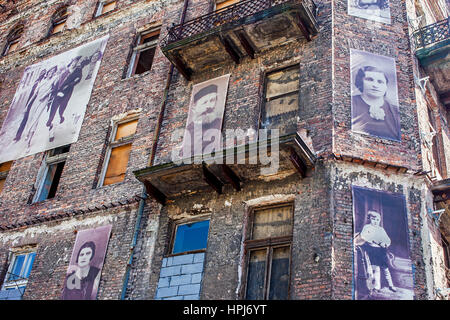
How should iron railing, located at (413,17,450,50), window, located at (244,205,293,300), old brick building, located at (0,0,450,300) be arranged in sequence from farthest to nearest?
iron railing, located at (413,17,450,50) → old brick building, located at (0,0,450,300) → window, located at (244,205,293,300)

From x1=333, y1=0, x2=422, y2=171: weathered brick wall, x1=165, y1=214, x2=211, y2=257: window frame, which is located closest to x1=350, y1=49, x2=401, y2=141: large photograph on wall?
x1=333, y1=0, x2=422, y2=171: weathered brick wall

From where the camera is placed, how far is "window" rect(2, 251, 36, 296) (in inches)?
561

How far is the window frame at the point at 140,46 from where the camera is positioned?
56.5 feet

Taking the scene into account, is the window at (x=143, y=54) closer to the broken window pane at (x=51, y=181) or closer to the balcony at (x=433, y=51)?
the broken window pane at (x=51, y=181)

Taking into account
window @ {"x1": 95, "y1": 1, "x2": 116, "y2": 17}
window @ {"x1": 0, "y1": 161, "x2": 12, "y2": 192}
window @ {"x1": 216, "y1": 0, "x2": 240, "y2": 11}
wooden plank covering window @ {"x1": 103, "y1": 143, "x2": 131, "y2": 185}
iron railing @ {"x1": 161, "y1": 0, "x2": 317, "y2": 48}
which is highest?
window @ {"x1": 95, "y1": 1, "x2": 116, "y2": 17}

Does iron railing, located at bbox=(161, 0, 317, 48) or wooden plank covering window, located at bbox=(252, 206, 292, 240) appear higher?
iron railing, located at bbox=(161, 0, 317, 48)

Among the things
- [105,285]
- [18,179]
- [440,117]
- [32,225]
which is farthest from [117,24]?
[440,117]

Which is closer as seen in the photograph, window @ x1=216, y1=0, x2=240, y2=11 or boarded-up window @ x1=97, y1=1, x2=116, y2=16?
window @ x1=216, y1=0, x2=240, y2=11

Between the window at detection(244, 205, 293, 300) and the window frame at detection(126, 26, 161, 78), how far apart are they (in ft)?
23.4

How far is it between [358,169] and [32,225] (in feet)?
29.0

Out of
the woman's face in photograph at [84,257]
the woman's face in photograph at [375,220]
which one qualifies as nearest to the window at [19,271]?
the woman's face in photograph at [84,257]

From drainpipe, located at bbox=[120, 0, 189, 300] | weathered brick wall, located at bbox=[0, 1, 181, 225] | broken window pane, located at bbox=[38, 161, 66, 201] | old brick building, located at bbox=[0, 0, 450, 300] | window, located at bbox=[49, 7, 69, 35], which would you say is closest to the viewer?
old brick building, located at bbox=[0, 0, 450, 300]

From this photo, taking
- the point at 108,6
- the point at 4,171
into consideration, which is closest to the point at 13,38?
the point at 108,6

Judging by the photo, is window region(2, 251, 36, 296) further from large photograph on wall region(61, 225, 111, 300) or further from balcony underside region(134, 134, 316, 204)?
balcony underside region(134, 134, 316, 204)
